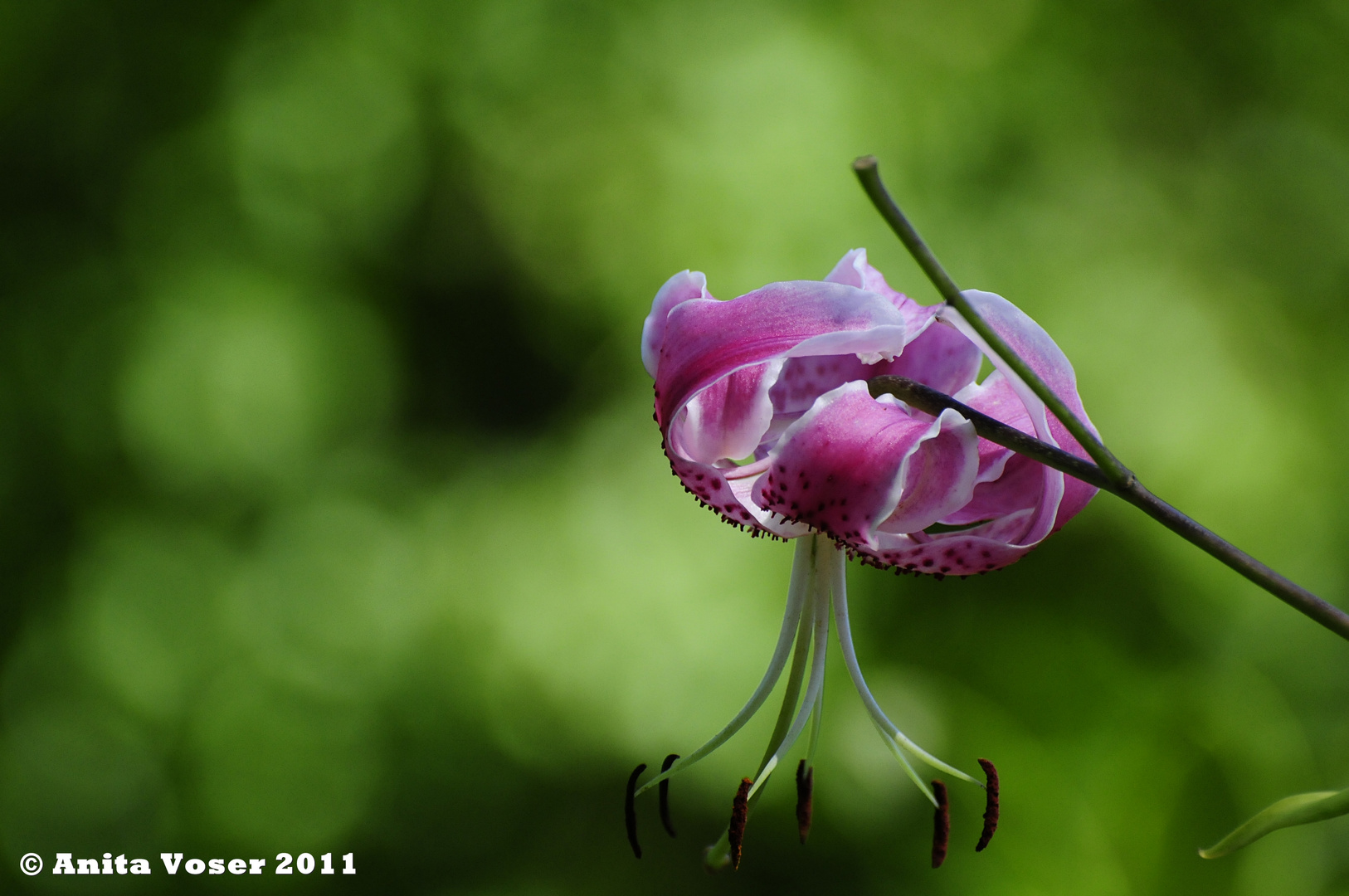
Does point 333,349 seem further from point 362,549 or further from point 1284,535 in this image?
point 1284,535

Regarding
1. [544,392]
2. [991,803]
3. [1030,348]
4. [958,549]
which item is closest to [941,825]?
[991,803]

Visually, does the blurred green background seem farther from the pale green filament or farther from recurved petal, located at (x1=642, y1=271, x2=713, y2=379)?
recurved petal, located at (x1=642, y1=271, x2=713, y2=379)

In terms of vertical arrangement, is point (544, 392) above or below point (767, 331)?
above

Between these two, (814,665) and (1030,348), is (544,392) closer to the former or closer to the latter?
(814,665)

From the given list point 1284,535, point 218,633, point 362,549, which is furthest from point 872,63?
point 218,633

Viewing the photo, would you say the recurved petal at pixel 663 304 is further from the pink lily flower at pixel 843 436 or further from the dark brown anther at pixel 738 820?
the dark brown anther at pixel 738 820

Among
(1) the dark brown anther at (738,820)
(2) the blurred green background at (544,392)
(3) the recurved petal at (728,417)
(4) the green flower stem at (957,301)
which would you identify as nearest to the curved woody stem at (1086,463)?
(4) the green flower stem at (957,301)

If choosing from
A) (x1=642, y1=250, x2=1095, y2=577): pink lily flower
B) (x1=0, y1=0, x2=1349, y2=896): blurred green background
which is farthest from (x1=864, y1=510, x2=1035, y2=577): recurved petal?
(x1=0, y1=0, x2=1349, y2=896): blurred green background
